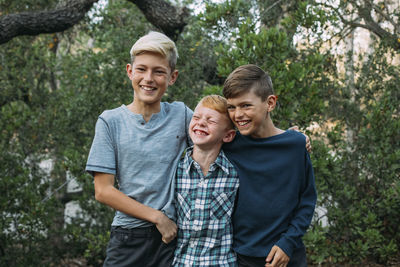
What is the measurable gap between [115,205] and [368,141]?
3730 millimetres

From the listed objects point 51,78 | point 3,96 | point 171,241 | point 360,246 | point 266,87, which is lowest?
point 360,246

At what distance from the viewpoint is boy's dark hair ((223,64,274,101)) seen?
2.21 metres

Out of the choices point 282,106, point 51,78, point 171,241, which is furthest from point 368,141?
point 51,78

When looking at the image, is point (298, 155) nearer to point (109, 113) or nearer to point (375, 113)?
point (109, 113)

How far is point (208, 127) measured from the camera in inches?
87.4

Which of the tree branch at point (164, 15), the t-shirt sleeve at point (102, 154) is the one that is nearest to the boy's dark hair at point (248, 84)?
the t-shirt sleeve at point (102, 154)

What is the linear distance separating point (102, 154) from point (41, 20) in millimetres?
3551

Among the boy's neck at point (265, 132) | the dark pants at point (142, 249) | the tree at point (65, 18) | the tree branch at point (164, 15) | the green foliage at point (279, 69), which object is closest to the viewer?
the dark pants at point (142, 249)

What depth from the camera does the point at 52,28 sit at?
204 inches

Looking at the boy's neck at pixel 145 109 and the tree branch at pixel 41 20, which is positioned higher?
the tree branch at pixel 41 20

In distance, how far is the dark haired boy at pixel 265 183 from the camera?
2146 mm

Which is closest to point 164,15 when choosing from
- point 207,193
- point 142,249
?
point 207,193

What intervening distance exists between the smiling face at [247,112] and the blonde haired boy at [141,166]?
1.15ft

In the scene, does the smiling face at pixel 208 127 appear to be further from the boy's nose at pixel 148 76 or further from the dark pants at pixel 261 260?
the dark pants at pixel 261 260
